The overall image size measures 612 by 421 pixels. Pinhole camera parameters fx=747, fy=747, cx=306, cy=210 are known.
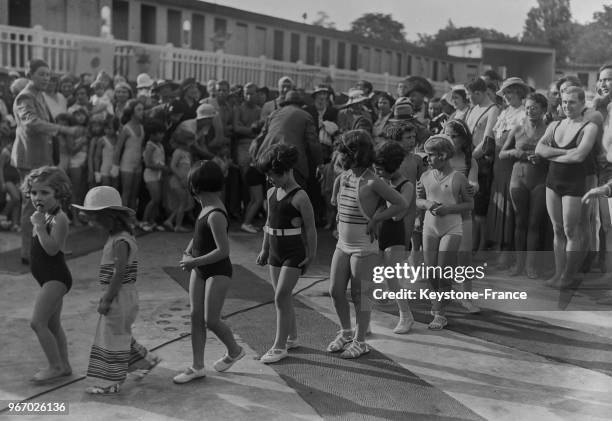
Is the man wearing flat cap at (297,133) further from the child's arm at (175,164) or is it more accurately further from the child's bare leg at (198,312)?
the child's bare leg at (198,312)

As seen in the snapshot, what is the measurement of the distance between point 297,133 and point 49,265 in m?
3.54

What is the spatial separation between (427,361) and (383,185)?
1.21 metres

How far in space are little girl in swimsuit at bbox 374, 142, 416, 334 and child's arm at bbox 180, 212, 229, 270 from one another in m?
1.40

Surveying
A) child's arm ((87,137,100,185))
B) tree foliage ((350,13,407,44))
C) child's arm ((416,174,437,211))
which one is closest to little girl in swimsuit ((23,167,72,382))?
child's arm ((416,174,437,211))

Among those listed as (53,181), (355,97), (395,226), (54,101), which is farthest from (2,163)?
(395,226)

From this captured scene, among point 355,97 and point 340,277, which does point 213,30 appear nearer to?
point 355,97

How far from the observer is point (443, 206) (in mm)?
5645

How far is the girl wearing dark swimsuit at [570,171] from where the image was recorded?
6559mm

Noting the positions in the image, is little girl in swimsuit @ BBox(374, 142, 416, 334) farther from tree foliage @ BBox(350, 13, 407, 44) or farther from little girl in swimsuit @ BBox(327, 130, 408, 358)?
tree foliage @ BBox(350, 13, 407, 44)

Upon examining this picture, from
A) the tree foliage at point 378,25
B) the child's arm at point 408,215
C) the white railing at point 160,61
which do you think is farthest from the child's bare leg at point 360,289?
the tree foliage at point 378,25

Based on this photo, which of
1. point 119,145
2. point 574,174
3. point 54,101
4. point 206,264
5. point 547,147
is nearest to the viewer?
point 206,264

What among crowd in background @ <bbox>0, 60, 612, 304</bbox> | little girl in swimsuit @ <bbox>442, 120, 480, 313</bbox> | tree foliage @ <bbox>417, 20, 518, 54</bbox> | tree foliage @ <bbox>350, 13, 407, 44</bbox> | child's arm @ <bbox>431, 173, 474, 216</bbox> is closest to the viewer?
child's arm @ <bbox>431, 173, 474, 216</bbox>

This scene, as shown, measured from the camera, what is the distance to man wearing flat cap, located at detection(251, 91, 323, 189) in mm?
7512

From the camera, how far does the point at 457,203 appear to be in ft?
18.8
